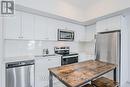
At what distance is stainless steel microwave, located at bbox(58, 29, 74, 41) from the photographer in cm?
367

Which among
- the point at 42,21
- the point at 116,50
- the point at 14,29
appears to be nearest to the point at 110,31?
the point at 116,50

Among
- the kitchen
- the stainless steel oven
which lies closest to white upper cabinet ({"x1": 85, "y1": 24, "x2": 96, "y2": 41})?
the kitchen

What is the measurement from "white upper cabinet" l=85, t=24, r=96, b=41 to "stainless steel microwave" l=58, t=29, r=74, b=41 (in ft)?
3.27

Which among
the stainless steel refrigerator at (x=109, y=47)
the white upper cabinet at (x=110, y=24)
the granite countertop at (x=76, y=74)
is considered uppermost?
the white upper cabinet at (x=110, y=24)

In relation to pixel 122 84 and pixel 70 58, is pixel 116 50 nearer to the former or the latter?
pixel 122 84

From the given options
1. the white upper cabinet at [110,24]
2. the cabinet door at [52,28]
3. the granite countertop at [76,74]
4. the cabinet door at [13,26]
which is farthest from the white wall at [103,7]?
the cabinet door at [13,26]

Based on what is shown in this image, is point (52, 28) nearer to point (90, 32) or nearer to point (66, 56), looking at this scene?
point (66, 56)

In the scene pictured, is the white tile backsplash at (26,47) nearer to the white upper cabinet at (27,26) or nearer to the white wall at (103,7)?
the white upper cabinet at (27,26)

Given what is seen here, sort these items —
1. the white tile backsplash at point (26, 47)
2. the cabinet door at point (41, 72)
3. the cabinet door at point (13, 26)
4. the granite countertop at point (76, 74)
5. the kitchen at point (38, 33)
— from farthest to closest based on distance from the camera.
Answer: the white tile backsplash at point (26, 47) < the cabinet door at point (41, 72) < the kitchen at point (38, 33) < the cabinet door at point (13, 26) < the granite countertop at point (76, 74)

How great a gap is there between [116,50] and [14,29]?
3.14 metres

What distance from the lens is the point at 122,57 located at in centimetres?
311

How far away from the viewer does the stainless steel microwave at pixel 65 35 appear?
12.0 ft

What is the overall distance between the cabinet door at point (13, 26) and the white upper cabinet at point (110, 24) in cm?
287

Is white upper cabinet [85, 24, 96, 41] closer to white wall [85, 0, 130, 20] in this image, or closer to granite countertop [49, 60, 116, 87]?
white wall [85, 0, 130, 20]
